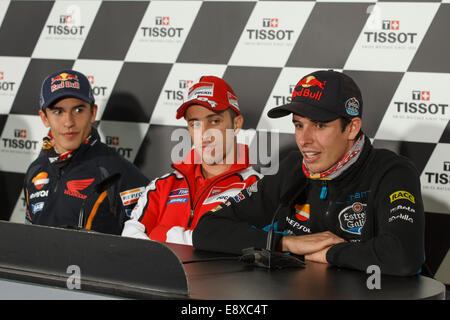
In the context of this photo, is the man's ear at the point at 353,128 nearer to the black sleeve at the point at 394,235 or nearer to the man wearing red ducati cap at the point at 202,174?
the black sleeve at the point at 394,235

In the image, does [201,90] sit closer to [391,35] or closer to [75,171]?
[75,171]

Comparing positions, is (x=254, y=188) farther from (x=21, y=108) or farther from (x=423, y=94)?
(x=21, y=108)

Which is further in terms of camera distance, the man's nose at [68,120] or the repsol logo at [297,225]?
the man's nose at [68,120]

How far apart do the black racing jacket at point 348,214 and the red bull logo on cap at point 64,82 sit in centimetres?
103

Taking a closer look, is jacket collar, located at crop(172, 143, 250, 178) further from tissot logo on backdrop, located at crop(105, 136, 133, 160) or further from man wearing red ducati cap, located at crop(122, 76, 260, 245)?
tissot logo on backdrop, located at crop(105, 136, 133, 160)

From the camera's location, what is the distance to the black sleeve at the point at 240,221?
5.37ft

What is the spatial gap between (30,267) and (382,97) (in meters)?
1.54

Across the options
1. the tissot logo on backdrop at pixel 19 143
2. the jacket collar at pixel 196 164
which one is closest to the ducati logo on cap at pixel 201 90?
the jacket collar at pixel 196 164

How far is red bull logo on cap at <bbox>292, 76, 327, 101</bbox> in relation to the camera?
1.69 metres

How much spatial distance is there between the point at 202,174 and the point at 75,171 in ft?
1.87

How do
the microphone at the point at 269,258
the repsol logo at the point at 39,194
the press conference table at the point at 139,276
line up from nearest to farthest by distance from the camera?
the press conference table at the point at 139,276 → the microphone at the point at 269,258 → the repsol logo at the point at 39,194

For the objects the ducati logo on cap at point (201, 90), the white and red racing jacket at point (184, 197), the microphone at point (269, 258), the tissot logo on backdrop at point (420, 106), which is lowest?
the microphone at point (269, 258)
